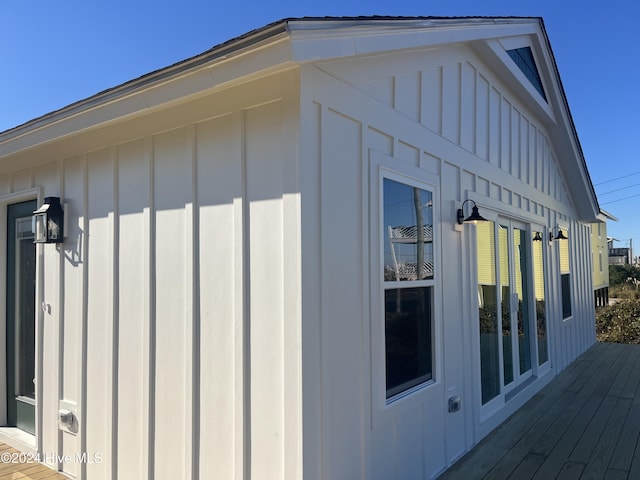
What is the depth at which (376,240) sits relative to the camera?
9.07ft

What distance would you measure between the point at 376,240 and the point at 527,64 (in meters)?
4.40

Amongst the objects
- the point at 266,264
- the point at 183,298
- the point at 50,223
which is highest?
the point at 50,223

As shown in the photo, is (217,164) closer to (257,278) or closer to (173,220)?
(173,220)

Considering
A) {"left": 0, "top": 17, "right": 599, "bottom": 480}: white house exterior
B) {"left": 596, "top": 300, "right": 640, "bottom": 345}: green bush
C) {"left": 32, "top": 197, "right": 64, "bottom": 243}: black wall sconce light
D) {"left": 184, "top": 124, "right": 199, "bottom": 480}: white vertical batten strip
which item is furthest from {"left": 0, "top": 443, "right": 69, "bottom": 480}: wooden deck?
{"left": 596, "top": 300, "right": 640, "bottom": 345}: green bush

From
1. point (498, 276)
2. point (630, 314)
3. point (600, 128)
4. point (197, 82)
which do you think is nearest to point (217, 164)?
point (197, 82)

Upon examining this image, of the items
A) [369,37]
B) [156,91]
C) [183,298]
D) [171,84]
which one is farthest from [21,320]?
[369,37]

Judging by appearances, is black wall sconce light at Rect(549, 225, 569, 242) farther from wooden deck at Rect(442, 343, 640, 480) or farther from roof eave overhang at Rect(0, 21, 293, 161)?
roof eave overhang at Rect(0, 21, 293, 161)

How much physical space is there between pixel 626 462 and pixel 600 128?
794 inches

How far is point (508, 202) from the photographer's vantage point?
5.33 meters

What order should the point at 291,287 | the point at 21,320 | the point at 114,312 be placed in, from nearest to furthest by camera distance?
the point at 291,287 < the point at 114,312 < the point at 21,320

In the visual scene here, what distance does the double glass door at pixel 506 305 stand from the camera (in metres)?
4.48

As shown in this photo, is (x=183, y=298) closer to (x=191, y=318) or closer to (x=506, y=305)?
(x=191, y=318)

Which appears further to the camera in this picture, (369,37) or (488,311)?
(488,311)

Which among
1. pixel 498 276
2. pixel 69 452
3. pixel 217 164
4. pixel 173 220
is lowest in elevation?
pixel 69 452
